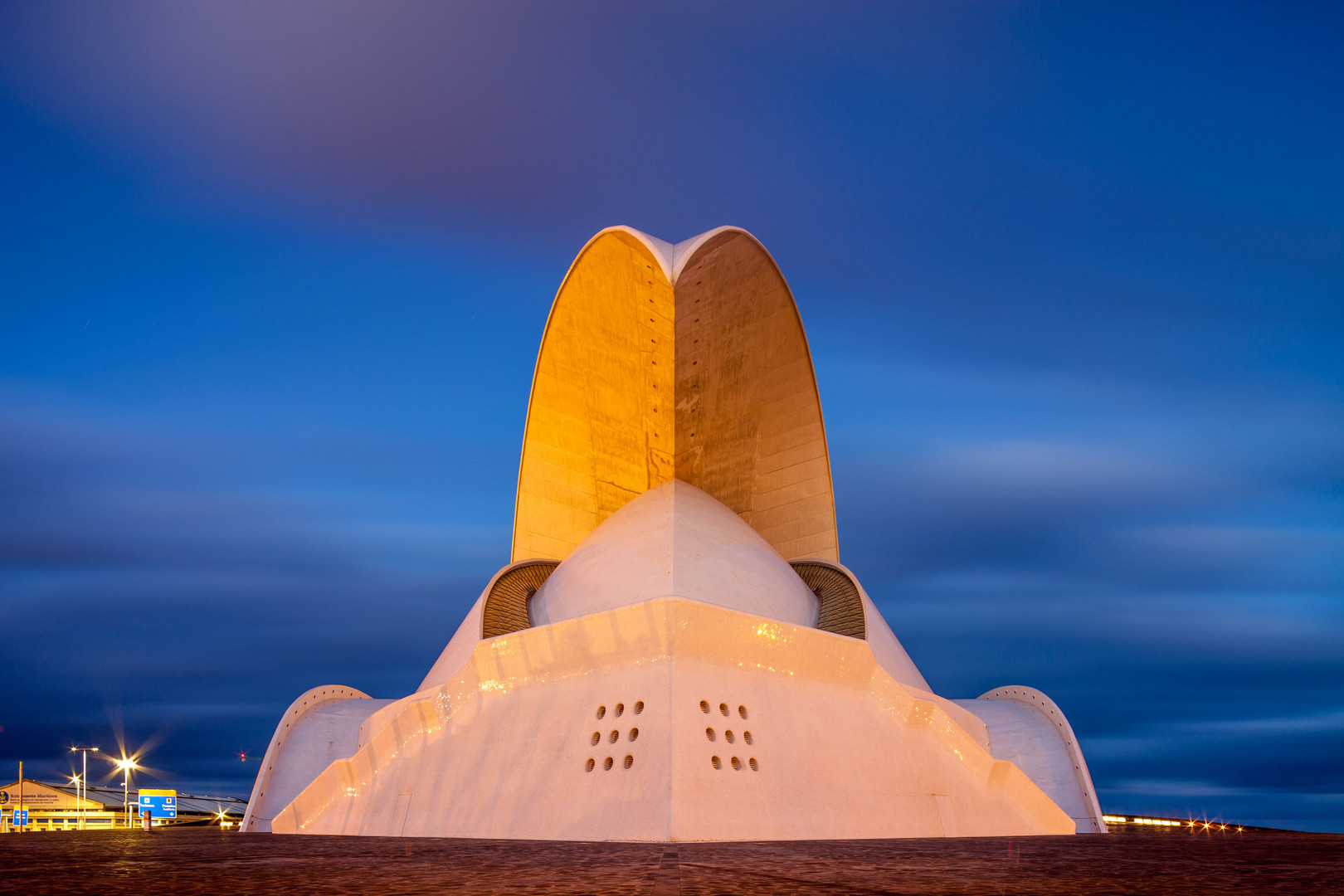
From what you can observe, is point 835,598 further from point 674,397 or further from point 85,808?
point 85,808

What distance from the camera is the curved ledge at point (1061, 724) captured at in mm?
18359

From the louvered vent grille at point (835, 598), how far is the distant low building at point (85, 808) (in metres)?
30.3

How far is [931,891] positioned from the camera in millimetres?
3248

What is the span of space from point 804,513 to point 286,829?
1235 cm

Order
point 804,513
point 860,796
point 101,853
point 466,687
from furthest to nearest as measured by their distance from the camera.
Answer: point 804,513, point 466,687, point 860,796, point 101,853

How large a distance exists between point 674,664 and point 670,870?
704 centimetres

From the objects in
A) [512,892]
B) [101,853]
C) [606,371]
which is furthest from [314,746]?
[512,892]

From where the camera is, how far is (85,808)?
42.2 m

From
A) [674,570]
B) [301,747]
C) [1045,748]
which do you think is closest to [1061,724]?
[1045,748]

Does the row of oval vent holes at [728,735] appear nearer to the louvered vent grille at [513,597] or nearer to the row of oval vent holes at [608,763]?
the row of oval vent holes at [608,763]

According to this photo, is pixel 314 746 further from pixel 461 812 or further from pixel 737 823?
pixel 737 823

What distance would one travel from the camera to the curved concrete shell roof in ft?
69.6

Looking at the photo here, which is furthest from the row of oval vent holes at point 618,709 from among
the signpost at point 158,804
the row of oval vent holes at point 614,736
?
the signpost at point 158,804

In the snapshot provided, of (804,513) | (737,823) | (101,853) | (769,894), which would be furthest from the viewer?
(804,513)
